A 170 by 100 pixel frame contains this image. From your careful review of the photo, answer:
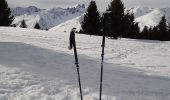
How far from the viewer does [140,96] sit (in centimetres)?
1014

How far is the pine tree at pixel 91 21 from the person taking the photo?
150ft

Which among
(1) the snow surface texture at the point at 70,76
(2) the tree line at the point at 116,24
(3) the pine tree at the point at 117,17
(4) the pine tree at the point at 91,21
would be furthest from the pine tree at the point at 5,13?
(1) the snow surface texture at the point at 70,76

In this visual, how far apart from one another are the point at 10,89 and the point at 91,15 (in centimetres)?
3692

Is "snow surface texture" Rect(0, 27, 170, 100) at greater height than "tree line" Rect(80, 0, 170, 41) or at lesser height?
lesser

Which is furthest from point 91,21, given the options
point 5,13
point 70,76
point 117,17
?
point 70,76

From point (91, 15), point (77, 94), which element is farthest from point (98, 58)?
point (91, 15)

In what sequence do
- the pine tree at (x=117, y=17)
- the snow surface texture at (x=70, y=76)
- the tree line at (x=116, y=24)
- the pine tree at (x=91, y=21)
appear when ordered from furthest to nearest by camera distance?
the pine tree at (x=91, y=21) < the pine tree at (x=117, y=17) < the tree line at (x=116, y=24) < the snow surface texture at (x=70, y=76)

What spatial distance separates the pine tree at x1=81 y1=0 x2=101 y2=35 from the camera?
4558 cm

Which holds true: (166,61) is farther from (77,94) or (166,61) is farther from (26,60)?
(77,94)

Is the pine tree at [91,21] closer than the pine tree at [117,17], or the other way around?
the pine tree at [117,17]

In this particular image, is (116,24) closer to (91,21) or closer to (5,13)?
(91,21)

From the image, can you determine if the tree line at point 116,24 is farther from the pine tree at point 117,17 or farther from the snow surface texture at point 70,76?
the snow surface texture at point 70,76

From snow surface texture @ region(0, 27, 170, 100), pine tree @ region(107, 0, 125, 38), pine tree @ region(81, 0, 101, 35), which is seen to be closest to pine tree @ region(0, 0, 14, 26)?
pine tree @ region(81, 0, 101, 35)

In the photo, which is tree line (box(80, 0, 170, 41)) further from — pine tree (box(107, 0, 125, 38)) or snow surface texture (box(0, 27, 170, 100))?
snow surface texture (box(0, 27, 170, 100))
